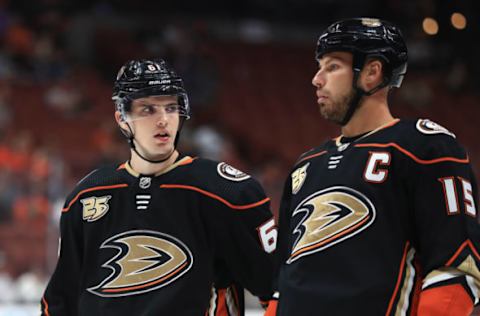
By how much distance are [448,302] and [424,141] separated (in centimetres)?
39

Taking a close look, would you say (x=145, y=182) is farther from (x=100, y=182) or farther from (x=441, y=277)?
(x=441, y=277)

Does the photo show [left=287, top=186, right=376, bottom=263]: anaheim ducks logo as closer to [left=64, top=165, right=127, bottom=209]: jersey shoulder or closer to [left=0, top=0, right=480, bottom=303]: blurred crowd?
[left=64, top=165, right=127, bottom=209]: jersey shoulder

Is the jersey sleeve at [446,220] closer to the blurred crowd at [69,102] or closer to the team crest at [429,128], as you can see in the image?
the team crest at [429,128]

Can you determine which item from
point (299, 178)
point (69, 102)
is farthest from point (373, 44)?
point (69, 102)

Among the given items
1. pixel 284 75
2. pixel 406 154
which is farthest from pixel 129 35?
pixel 406 154

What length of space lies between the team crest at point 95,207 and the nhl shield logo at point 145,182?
0.35 feet

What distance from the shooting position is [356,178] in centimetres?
222

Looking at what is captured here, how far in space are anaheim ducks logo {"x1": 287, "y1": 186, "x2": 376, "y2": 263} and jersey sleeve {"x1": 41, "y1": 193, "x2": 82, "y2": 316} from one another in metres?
0.83

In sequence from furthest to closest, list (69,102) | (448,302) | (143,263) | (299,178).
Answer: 1. (69,102)
2. (143,263)
3. (299,178)
4. (448,302)

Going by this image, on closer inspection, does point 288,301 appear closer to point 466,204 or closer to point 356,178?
point 356,178

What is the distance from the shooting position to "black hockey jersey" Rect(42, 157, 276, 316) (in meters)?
2.66

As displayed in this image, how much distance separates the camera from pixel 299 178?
2.41 metres

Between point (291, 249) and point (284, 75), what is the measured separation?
853cm

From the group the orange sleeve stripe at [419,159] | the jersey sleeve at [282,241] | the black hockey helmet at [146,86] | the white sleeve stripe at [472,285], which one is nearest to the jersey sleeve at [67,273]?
the black hockey helmet at [146,86]
